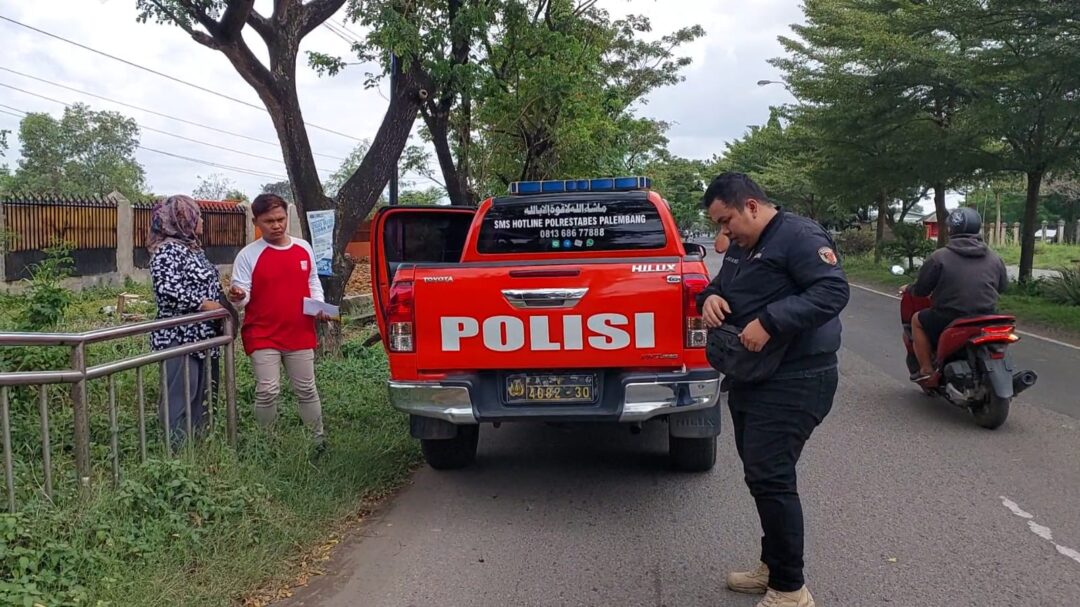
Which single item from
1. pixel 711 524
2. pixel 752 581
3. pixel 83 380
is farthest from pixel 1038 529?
pixel 83 380

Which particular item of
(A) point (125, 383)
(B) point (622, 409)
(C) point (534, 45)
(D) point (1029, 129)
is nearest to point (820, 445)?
(B) point (622, 409)

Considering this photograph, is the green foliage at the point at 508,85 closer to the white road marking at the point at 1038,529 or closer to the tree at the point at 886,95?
the tree at the point at 886,95

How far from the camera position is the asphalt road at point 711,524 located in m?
3.85

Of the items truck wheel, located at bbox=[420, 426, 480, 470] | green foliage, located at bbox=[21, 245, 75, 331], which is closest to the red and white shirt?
truck wheel, located at bbox=[420, 426, 480, 470]

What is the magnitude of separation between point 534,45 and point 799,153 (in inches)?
632

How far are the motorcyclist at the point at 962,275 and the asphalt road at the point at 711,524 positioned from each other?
37.7 inches

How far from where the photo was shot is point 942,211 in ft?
76.5

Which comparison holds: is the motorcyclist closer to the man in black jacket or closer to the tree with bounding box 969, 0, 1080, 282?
the man in black jacket

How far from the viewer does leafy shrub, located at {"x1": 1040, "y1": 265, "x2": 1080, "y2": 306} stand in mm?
15375

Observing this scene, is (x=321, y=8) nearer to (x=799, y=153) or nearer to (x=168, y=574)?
(x=168, y=574)

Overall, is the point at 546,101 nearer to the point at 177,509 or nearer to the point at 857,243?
the point at 177,509

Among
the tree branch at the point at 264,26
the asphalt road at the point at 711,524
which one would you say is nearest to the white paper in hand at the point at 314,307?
the asphalt road at the point at 711,524

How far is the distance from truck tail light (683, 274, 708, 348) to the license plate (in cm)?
59

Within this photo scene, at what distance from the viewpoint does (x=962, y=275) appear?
22.0ft
